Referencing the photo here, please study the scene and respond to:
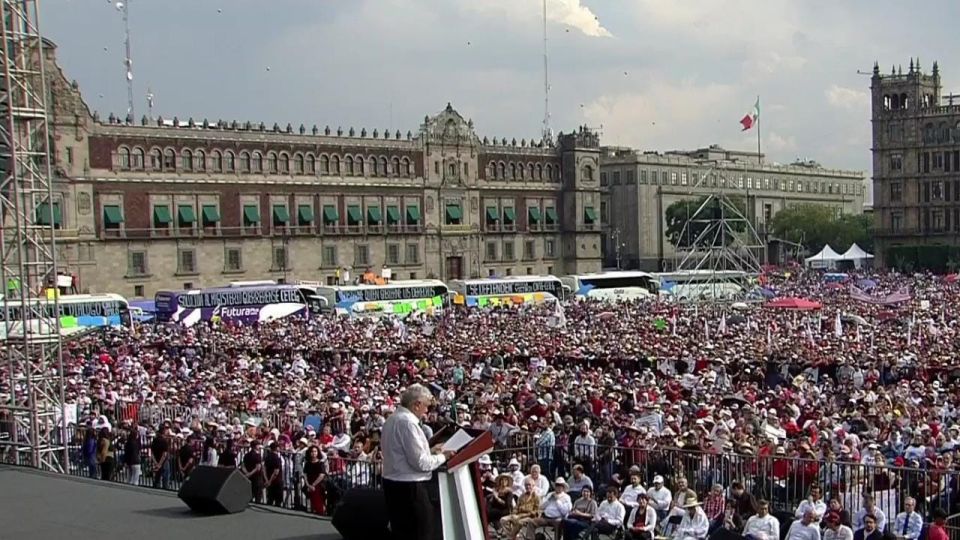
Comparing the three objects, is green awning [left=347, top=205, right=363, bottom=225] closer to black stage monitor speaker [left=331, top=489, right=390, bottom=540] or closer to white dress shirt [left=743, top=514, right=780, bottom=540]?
white dress shirt [left=743, top=514, right=780, bottom=540]

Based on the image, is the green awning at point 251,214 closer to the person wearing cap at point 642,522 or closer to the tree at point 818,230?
the tree at point 818,230

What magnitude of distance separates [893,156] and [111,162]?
214 ft

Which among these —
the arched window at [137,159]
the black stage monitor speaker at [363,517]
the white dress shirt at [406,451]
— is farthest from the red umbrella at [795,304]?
the white dress shirt at [406,451]

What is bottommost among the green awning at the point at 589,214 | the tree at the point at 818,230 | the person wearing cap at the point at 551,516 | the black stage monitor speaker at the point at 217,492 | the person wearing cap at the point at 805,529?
the person wearing cap at the point at 551,516

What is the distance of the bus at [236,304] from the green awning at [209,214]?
14.5 m

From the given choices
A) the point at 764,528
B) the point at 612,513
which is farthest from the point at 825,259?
the point at 764,528

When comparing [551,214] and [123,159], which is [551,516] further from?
[551,214]

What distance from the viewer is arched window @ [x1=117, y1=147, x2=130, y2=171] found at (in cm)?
6259

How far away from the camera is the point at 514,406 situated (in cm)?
2042

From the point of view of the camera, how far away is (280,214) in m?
69.9

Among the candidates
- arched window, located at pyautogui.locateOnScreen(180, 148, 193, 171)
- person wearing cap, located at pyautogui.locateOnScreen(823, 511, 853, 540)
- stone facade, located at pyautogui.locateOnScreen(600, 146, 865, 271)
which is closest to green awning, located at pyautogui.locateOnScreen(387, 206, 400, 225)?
arched window, located at pyautogui.locateOnScreen(180, 148, 193, 171)

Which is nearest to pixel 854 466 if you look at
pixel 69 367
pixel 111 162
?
pixel 69 367

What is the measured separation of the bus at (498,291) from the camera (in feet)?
202

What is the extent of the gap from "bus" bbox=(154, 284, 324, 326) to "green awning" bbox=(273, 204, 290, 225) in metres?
16.7
